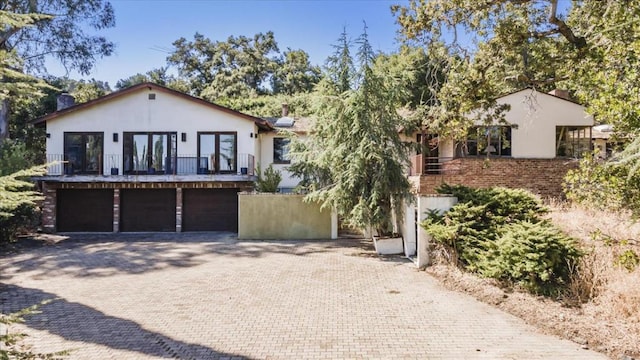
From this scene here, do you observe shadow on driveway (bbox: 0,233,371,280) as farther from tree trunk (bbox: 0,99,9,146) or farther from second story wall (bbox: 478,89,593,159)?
tree trunk (bbox: 0,99,9,146)

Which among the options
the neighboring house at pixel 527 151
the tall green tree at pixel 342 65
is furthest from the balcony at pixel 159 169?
the neighboring house at pixel 527 151

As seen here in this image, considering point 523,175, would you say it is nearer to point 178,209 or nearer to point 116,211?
point 178,209

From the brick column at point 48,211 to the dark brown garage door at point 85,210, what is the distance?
1.34 feet

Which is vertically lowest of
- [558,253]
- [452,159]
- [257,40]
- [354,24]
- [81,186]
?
[558,253]

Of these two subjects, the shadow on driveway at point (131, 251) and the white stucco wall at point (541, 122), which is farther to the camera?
the white stucco wall at point (541, 122)

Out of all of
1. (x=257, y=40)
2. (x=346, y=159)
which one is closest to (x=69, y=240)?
(x=346, y=159)

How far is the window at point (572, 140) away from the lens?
19.0 metres

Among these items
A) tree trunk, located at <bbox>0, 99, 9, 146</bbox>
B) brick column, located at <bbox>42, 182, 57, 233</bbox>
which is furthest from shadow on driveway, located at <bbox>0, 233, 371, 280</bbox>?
tree trunk, located at <bbox>0, 99, 9, 146</bbox>

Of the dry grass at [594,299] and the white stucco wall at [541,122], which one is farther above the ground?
the white stucco wall at [541,122]

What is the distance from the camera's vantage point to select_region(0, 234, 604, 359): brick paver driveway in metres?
6.19

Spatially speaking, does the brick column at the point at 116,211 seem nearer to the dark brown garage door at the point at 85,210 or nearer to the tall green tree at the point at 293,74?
the dark brown garage door at the point at 85,210

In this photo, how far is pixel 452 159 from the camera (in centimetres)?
1855

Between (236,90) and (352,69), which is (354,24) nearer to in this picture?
(352,69)

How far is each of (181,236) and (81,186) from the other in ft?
18.7
